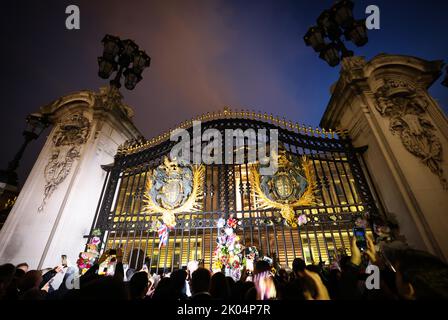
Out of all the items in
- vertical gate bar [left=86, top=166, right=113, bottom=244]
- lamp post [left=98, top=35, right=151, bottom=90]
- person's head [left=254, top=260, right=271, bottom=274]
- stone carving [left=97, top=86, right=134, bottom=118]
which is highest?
lamp post [left=98, top=35, right=151, bottom=90]

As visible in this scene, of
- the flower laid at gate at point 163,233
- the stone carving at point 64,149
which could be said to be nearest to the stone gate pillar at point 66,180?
the stone carving at point 64,149

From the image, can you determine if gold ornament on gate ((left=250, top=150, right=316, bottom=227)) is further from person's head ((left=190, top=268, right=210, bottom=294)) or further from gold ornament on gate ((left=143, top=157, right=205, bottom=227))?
person's head ((left=190, top=268, right=210, bottom=294))

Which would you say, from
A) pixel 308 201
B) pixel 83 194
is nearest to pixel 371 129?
pixel 308 201

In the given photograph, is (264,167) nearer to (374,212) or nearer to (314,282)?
(374,212)

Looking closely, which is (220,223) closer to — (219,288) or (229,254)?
(229,254)

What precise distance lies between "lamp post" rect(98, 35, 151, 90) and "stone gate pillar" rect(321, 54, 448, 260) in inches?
391

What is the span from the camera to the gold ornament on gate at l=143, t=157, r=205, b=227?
25.0ft

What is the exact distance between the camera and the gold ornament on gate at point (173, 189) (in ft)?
25.0

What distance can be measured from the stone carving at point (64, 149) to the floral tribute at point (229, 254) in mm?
6389

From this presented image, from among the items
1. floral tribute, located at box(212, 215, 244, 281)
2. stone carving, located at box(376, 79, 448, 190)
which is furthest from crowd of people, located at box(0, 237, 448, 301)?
stone carving, located at box(376, 79, 448, 190)

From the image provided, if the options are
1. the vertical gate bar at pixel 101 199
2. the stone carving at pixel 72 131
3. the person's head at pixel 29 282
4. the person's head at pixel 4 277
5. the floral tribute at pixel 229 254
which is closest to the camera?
the person's head at pixel 4 277

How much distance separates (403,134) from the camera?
710 cm

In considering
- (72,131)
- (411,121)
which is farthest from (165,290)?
(72,131)

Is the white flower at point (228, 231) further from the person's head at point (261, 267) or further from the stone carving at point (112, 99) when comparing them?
the stone carving at point (112, 99)
